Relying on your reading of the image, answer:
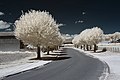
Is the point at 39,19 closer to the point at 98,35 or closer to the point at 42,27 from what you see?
the point at 42,27

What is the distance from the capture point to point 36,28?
38.7 metres

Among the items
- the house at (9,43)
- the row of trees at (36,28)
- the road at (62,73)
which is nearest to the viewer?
the road at (62,73)

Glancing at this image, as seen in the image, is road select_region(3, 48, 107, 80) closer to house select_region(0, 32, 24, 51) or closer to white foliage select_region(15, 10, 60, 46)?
white foliage select_region(15, 10, 60, 46)

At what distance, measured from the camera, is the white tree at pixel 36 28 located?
3847 cm

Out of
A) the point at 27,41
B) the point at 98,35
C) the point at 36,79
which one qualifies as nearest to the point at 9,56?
the point at 27,41

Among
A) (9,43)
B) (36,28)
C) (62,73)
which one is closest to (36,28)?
(36,28)

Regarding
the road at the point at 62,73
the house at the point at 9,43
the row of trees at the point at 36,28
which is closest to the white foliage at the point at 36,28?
the row of trees at the point at 36,28

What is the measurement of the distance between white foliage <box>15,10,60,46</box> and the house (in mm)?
25700

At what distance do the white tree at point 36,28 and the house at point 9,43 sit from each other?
2560 cm

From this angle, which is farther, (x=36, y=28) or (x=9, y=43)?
(x=9, y=43)

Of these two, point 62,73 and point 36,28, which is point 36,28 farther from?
point 62,73

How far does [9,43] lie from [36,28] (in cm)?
2939

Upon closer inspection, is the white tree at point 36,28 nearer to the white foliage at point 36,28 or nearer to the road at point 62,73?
the white foliage at point 36,28

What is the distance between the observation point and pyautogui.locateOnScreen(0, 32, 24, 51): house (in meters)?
65.2
